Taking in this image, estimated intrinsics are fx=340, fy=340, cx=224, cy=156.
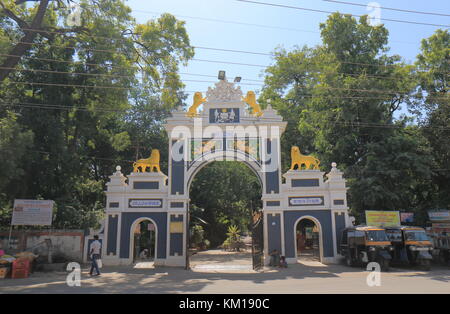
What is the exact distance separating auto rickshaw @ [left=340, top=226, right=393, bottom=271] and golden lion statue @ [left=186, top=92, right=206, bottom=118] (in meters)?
9.89

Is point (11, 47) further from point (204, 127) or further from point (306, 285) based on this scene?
point (306, 285)

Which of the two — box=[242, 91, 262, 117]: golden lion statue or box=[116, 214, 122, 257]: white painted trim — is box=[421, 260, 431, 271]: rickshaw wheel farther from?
box=[116, 214, 122, 257]: white painted trim

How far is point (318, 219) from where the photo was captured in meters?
17.6

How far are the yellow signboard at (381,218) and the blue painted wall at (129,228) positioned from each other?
10603 millimetres

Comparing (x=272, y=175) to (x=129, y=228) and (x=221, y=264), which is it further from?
(x=129, y=228)

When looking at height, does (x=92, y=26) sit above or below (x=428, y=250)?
above

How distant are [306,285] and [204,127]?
10.2 metres

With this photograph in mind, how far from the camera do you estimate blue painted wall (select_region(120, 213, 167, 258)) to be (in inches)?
679

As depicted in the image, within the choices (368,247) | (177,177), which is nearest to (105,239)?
(177,177)

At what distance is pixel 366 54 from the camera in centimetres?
2344

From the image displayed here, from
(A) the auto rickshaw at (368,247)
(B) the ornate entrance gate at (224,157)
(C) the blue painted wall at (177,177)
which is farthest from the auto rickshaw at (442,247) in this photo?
(C) the blue painted wall at (177,177)

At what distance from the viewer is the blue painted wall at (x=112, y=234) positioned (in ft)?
56.4

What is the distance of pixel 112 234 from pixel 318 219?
34.8ft

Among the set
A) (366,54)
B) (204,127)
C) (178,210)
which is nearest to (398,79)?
(366,54)
